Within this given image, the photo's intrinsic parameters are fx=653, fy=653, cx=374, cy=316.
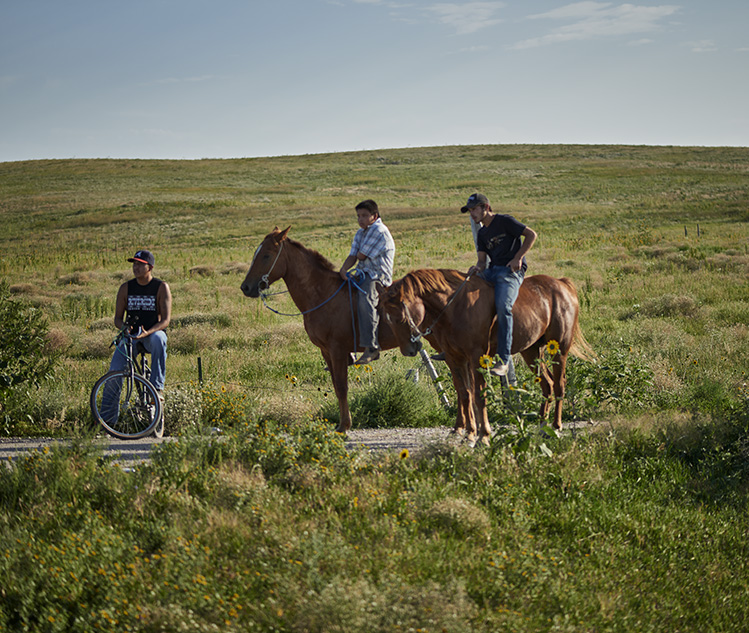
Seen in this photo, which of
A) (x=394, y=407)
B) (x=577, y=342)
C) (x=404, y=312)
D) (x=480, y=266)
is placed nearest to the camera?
(x=404, y=312)

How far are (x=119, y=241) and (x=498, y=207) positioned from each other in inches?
1283

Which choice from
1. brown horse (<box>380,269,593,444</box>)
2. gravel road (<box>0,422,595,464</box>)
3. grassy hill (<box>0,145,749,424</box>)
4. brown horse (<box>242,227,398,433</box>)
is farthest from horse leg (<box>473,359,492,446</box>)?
grassy hill (<box>0,145,749,424</box>)

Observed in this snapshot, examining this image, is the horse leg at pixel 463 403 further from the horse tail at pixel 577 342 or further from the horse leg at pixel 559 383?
the horse tail at pixel 577 342

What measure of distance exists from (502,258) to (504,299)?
547 millimetres

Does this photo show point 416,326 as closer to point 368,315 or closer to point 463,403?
point 368,315

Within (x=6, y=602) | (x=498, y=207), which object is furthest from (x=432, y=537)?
(x=498, y=207)

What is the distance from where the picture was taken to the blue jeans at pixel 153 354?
816 cm

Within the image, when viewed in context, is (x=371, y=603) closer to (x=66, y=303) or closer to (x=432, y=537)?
(x=432, y=537)

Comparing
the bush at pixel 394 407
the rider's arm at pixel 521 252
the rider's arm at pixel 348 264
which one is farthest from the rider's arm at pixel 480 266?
the bush at pixel 394 407

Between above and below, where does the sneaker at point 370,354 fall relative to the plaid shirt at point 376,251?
below

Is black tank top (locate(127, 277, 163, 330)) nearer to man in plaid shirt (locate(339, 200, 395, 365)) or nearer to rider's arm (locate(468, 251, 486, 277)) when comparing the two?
man in plaid shirt (locate(339, 200, 395, 365))

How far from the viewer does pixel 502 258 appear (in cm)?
794

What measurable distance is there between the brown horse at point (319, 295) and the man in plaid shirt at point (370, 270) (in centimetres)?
14

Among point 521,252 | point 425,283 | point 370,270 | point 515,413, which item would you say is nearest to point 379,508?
point 515,413
